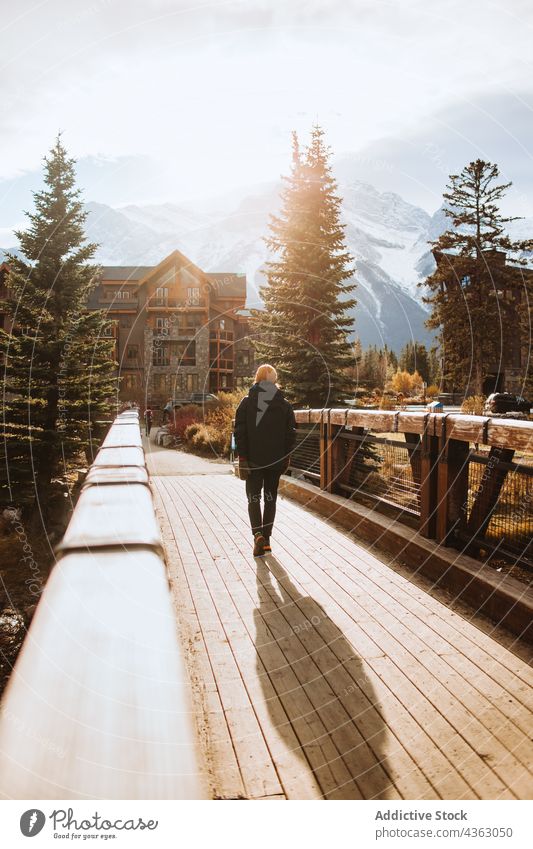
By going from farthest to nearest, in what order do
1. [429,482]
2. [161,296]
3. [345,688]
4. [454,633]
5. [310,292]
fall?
1. [161,296]
2. [310,292]
3. [429,482]
4. [454,633]
5. [345,688]

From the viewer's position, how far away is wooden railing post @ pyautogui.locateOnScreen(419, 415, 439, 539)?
5328mm

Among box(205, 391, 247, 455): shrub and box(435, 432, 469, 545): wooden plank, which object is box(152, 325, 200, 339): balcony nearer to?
box(205, 391, 247, 455): shrub

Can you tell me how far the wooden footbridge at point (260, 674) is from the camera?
1.64 m

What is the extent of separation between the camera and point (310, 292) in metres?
19.1

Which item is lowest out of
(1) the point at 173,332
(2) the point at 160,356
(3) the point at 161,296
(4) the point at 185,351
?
(2) the point at 160,356

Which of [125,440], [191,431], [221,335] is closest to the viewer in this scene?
[125,440]

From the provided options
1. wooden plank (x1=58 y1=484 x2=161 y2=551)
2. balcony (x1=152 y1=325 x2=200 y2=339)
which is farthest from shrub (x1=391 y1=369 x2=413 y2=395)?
wooden plank (x1=58 y1=484 x2=161 y2=551)

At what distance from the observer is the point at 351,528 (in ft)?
22.3

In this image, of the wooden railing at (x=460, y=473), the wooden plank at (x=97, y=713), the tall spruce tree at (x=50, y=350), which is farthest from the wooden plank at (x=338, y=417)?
the tall spruce tree at (x=50, y=350)

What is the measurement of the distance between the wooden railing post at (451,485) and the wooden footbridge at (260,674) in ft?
0.10

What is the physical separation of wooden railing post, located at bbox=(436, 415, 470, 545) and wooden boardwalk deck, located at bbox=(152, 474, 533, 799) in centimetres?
65

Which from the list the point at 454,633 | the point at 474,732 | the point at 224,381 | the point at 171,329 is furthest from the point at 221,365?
the point at 474,732

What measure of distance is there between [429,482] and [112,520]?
3177mm

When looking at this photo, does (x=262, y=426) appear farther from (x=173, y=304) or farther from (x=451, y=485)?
(x=173, y=304)
